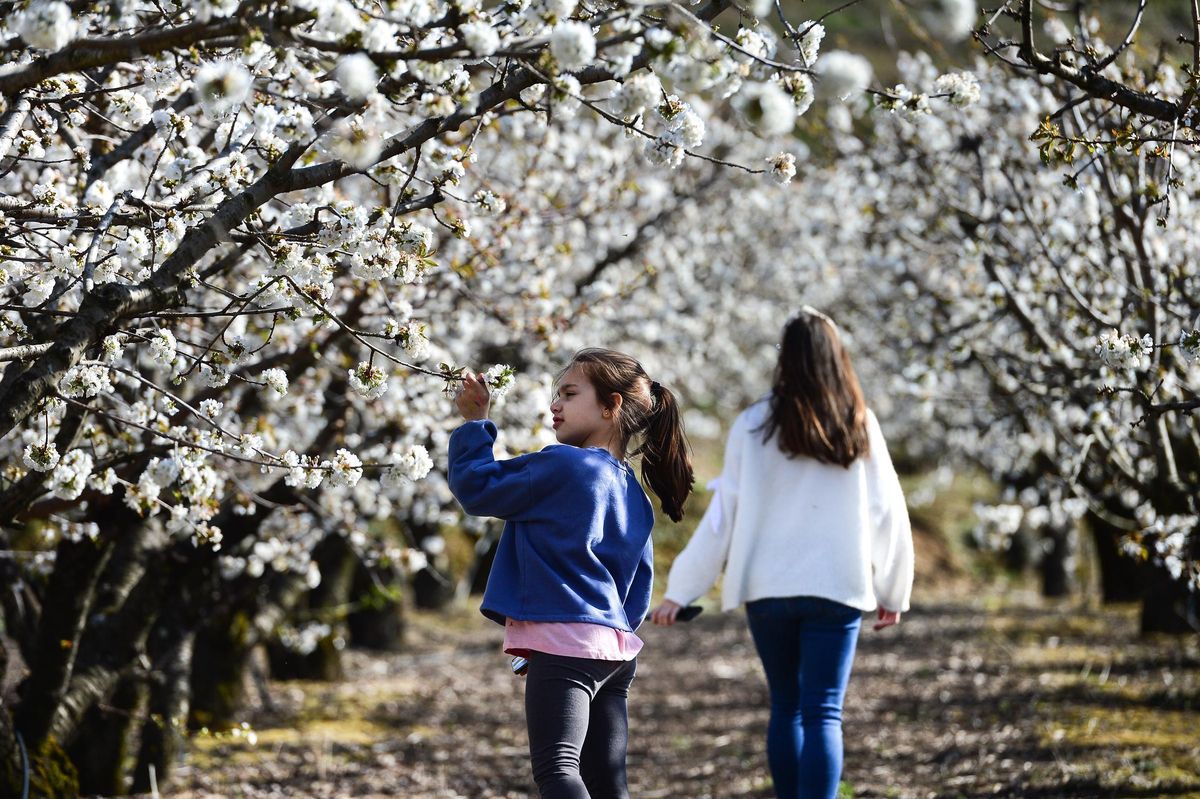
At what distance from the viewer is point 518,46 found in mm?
2416

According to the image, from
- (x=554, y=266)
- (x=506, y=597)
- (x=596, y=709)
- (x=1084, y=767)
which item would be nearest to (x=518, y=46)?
(x=506, y=597)

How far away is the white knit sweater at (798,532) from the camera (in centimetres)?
371

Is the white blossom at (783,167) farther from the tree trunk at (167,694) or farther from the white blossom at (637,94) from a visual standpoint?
the tree trunk at (167,694)

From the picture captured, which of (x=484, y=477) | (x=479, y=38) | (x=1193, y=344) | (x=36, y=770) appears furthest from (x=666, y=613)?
(x=36, y=770)

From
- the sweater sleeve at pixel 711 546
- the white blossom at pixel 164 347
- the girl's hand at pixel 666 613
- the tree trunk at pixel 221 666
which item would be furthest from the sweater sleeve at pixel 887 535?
the tree trunk at pixel 221 666

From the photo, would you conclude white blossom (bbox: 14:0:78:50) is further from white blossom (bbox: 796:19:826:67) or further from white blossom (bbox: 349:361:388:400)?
white blossom (bbox: 796:19:826:67)

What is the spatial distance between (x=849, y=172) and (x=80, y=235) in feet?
19.5

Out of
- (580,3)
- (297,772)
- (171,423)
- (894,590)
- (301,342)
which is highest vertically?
(580,3)

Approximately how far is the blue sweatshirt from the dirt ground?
1.50m

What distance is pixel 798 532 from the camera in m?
3.77

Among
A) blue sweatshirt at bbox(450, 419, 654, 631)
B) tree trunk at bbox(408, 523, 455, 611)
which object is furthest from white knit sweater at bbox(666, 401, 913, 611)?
tree trunk at bbox(408, 523, 455, 611)

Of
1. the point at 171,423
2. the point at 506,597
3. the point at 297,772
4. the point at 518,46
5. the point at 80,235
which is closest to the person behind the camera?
the point at 518,46

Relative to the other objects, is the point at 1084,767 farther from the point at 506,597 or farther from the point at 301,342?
the point at 301,342

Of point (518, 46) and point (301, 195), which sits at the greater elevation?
point (301, 195)
